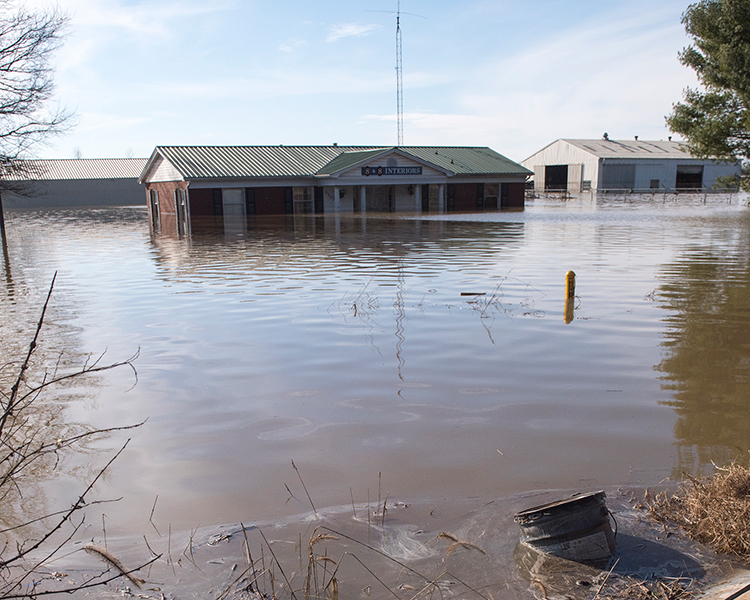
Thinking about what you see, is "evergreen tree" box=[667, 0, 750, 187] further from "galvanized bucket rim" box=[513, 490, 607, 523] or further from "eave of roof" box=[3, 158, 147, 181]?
"eave of roof" box=[3, 158, 147, 181]

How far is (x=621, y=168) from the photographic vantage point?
68500 millimetres

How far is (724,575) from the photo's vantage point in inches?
158

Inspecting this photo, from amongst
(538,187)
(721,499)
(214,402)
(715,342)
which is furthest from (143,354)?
(538,187)

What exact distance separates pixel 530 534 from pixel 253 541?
6.56ft

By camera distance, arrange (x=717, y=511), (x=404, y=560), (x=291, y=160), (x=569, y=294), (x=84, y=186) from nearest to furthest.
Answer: (x=717, y=511), (x=404, y=560), (x=569, y=294), (x=291, y=160), (x=84, y=186)

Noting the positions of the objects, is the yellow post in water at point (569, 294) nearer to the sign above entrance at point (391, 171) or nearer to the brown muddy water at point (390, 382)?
the brown muddy water at point (390, 382)

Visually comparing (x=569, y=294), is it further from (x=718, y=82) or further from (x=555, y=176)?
(x=555, y=176)

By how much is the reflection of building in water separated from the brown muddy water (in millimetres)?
22875

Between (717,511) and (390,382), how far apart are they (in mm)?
4373

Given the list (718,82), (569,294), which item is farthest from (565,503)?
(718,82)

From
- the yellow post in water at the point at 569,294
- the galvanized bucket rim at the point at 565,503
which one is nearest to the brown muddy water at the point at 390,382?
the yellow post in water at the point at 569,294

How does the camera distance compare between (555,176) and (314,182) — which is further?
(555,176)

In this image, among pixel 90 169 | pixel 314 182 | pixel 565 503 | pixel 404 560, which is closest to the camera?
pixel 565 503

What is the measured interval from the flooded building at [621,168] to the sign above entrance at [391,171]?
31.4m
